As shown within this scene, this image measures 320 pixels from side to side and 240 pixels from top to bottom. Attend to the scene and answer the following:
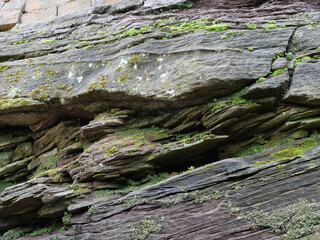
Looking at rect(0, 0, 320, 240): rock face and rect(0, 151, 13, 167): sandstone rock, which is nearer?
rect(0, 0, 320, 240): rock face

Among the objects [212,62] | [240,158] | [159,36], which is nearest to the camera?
[240,158]

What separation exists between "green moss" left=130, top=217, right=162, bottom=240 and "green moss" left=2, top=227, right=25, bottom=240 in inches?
220

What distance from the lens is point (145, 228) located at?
8.41 m

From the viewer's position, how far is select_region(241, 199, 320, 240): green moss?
267 inches

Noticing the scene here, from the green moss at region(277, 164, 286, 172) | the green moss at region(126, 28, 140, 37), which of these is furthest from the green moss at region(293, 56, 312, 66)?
the green moss at region(126, 28, 140, 37)

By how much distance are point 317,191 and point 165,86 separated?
6.29 metres

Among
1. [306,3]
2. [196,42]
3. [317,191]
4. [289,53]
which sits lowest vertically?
[317,191]

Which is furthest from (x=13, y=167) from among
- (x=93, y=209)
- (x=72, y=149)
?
(x=93, y=209)

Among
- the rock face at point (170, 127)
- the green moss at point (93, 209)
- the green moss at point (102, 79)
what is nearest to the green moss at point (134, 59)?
the rock face at point (170, 127)

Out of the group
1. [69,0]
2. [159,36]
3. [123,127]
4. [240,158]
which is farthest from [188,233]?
[69,0]

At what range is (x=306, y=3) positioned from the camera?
14414 mm

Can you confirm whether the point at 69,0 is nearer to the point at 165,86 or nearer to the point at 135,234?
the point at 165,86

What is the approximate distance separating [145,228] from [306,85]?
7230 millimetres

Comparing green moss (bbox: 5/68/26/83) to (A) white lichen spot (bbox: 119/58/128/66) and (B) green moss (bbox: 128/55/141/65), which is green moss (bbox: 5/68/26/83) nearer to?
(A) white lichen spot (bbox: 119/58/128/66)
